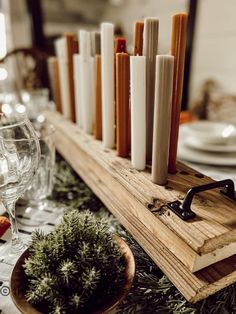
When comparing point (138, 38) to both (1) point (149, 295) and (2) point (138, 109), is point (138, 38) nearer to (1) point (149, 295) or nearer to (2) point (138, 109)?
(2) point (138, 109)

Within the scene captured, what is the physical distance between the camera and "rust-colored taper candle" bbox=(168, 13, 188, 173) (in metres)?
0.44

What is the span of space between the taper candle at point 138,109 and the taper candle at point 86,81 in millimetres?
224

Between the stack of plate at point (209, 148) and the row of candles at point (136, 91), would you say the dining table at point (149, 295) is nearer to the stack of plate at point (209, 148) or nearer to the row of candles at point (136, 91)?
the row of candles at point (136, 91)

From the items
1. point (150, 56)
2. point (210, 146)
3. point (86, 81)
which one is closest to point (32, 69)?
point (86, 81)

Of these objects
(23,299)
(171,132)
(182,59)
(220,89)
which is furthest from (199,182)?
(220,89)

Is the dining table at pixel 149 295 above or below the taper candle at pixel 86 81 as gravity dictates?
below

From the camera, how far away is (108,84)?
58cm

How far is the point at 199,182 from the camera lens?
495mm

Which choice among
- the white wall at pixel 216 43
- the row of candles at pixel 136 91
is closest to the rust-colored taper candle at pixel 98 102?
the row of candles at pixel 136 91

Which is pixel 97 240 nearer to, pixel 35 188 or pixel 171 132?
pixel 171 132

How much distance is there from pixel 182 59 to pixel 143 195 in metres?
0.22

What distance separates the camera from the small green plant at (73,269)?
0.34m

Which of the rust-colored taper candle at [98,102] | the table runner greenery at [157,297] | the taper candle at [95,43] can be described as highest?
the taper candle at [95,43]

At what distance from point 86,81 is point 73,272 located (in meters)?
0.46
